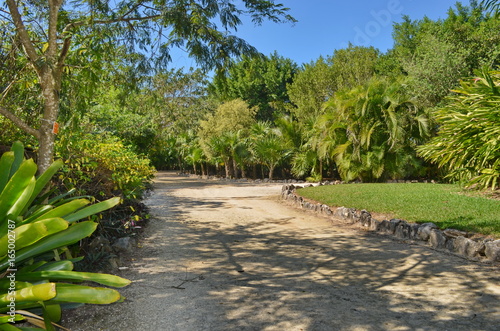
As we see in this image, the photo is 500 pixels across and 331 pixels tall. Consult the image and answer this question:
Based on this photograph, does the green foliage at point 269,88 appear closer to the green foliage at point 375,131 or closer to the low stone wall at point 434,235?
the green foliage at point 375,131

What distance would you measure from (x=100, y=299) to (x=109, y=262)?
288cm

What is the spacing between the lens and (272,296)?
3795 millimetres

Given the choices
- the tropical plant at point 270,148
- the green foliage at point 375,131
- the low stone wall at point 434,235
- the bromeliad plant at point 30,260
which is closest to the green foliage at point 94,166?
the bromeliad plant at point 30,260

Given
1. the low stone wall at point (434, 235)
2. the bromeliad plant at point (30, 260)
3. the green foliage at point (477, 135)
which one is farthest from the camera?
the green foliage at point (477, 135)

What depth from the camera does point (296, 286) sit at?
4090mm

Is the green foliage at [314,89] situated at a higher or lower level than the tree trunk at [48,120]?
higher

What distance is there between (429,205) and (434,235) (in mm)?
2622

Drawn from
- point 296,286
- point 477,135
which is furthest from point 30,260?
point 477,135

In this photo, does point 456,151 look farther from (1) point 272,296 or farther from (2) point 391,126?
(1) point 272,296

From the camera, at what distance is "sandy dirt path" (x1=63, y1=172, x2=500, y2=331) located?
3.23m

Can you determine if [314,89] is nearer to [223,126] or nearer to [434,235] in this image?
[223,126]

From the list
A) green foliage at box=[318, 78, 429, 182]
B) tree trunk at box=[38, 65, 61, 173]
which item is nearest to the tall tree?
tree trunk at box=[38, 65, 61, 173]

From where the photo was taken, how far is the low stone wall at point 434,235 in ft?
16.5

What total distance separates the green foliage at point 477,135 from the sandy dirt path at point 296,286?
3797 mm
